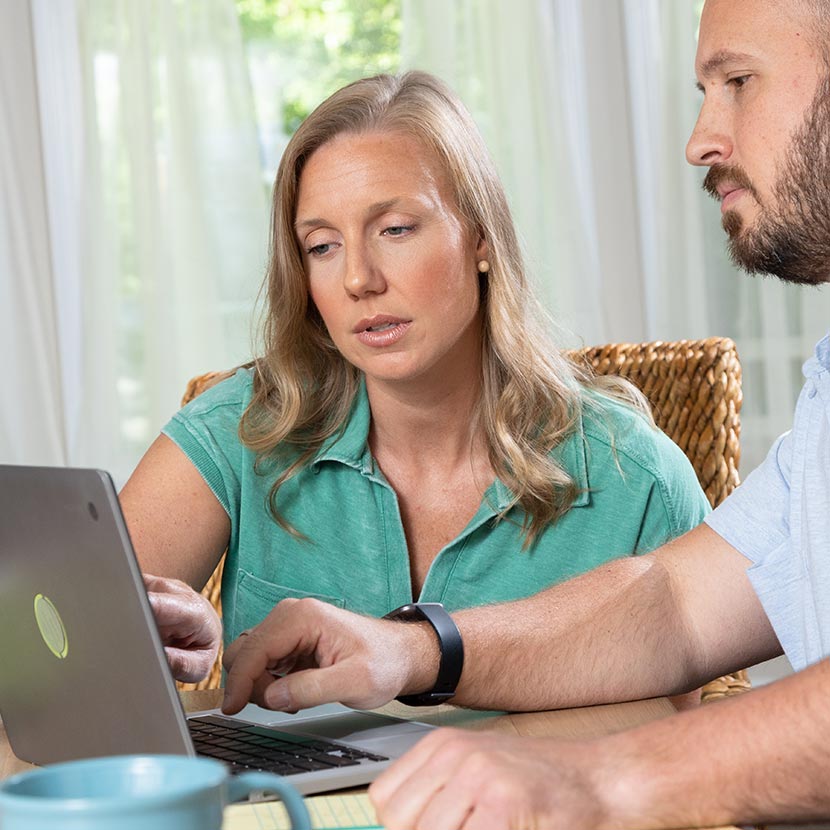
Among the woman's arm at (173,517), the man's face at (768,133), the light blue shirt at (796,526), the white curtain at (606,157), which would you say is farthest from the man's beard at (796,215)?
the white curtain at (606,157)

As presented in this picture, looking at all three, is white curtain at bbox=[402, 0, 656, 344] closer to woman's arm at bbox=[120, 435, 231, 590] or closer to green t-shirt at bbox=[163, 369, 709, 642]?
green t-shirt at bbox=[163, 369, 709, 642]

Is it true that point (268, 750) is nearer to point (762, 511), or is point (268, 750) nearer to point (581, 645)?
point (581, 645)

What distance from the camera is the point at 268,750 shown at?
0.98m

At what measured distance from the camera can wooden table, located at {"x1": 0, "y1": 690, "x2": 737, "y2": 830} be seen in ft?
3.59

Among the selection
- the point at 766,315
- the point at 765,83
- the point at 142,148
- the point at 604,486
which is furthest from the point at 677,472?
the point at 142,148

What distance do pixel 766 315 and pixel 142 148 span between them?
163cm

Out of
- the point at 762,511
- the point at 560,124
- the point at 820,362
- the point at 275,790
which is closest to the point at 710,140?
the point at 820,362

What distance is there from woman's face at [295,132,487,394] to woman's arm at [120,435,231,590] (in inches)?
10.4

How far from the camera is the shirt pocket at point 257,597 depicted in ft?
5.19

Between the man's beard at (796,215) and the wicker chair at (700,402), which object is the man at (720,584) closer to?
the man's beard at (796,215)

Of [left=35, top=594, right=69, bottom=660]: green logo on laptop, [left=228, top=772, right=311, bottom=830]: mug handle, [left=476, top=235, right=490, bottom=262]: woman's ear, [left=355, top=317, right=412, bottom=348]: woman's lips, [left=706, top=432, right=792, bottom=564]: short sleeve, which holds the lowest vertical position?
[left=706, top=432, right=792, bottom=564]: short sleeve

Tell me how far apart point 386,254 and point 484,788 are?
0.90 metres

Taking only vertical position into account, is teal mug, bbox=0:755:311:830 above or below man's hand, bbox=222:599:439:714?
above

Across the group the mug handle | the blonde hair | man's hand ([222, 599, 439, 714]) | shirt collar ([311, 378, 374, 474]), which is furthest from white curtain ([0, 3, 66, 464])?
the mug handle
